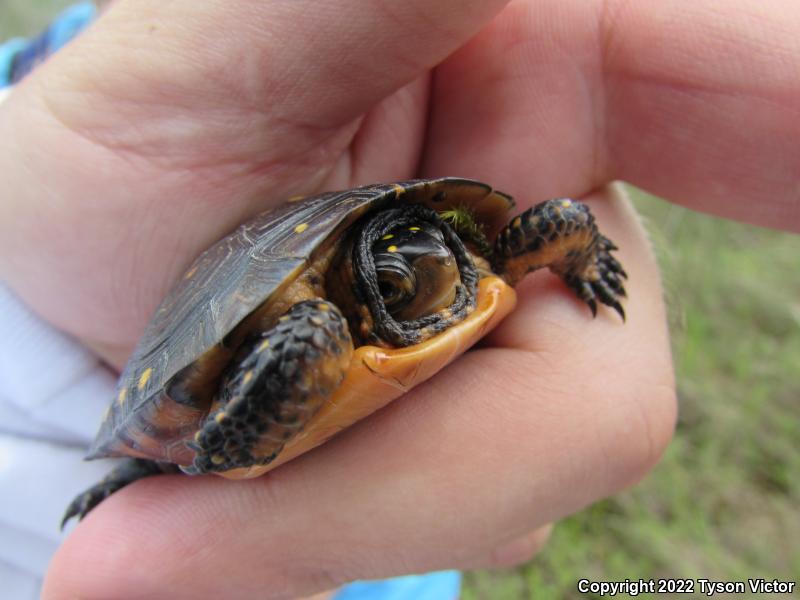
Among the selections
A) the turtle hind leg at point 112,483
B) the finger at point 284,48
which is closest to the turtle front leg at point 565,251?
the finger at point 284,48

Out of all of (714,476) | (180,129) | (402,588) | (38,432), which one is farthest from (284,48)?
(714,476)

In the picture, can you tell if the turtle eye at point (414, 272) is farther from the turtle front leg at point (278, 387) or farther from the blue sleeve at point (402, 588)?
the blue sleeve at point (402, 588)

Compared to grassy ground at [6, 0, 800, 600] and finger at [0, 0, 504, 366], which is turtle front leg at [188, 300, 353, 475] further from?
grassy ground at [6, 0, 800, 600]

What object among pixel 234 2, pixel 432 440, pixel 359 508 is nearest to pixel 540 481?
pixel 432 440

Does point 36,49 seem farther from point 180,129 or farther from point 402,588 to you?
point 402,588

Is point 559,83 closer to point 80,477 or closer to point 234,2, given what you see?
point 234,2

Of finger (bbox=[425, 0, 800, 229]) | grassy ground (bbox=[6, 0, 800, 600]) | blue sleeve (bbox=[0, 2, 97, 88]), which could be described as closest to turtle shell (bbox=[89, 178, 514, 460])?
finger (bbox=[425, 0, 800, 229])
